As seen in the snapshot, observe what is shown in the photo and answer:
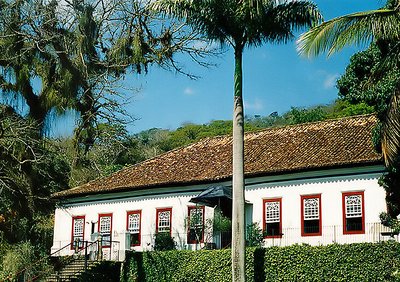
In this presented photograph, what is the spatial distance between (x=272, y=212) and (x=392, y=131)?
1135cm

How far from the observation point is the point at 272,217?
29.7 meters

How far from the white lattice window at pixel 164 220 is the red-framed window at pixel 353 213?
8.54 m

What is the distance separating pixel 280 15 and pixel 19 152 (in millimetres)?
12104

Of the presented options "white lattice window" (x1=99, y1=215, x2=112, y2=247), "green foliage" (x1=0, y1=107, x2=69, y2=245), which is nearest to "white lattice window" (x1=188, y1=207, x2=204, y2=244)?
"white lattice window" (x1=99, y1=215, x2=112, y2=247)

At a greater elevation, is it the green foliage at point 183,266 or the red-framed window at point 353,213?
the red-framed window at point 353,213

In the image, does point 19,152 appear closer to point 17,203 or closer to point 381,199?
point 17,203

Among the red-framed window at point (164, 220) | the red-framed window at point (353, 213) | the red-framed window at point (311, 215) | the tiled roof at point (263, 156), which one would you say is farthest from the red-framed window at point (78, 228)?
the red-framed window at point (353, 213)

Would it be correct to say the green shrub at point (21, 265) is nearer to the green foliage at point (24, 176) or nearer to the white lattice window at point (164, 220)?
the green foliage at point (24, 176)

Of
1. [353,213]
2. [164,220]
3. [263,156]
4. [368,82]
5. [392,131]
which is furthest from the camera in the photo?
[164,220]

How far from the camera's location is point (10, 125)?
1120 inches

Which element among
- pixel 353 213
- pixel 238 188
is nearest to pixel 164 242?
pixel 353 213

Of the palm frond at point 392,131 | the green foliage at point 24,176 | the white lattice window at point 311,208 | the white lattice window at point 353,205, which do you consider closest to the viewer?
the palm frond at point 392,131

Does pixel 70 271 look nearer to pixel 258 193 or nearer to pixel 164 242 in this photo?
pixel 164 242

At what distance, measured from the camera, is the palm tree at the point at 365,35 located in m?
19.0
